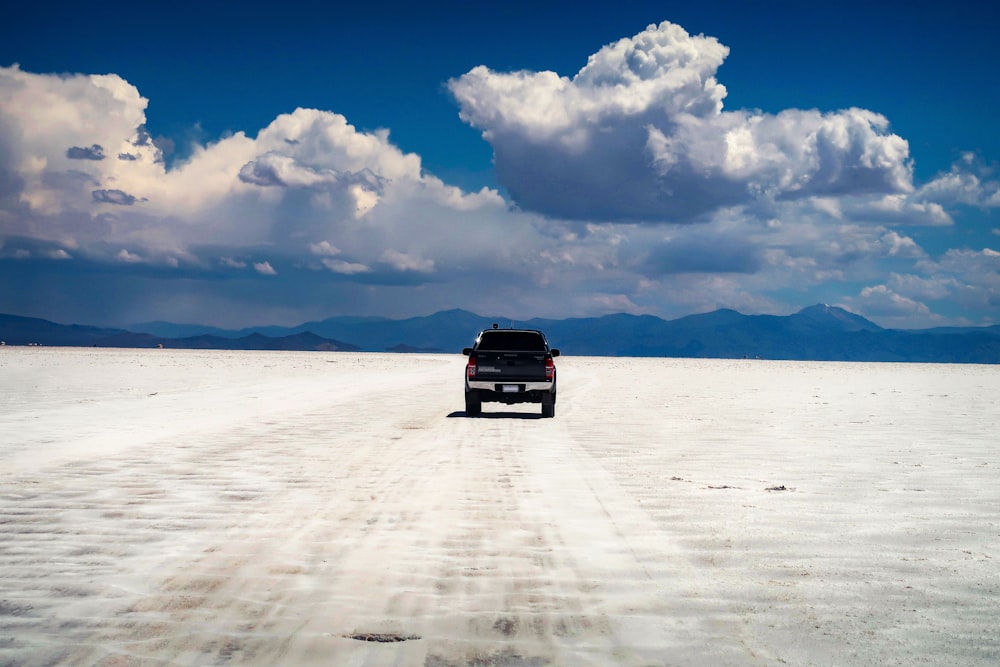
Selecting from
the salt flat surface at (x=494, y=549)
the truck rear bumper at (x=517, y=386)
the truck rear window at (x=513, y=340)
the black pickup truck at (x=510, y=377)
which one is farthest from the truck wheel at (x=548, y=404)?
the salt flat surface at (x=494, y=549)

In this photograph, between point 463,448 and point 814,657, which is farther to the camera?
point 463,448

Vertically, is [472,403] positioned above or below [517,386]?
below

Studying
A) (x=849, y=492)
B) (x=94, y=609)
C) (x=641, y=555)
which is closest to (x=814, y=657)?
(x=641, y=555)

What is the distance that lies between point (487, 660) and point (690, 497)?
5785mm

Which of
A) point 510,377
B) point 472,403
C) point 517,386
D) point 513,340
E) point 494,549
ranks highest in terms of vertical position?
point 513,340

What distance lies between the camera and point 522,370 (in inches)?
800

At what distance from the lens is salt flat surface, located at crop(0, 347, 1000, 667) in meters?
4.80

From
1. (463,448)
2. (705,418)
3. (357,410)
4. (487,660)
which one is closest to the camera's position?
(487,660)

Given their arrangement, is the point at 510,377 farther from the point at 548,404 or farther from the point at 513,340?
the point at 513,340

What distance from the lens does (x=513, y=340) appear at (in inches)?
863

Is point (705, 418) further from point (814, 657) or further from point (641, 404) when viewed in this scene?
point (814, 657)

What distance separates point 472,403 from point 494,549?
13632 mm

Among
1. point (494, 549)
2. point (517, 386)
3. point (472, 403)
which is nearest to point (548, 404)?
point (517, 386)

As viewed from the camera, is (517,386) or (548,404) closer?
(517,386)
